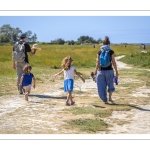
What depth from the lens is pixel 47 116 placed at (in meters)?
7.31

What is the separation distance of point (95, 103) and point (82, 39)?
106221 mm

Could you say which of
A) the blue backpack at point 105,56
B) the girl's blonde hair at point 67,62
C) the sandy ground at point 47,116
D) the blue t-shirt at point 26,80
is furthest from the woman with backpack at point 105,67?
the blue t-shirt at point 26,80

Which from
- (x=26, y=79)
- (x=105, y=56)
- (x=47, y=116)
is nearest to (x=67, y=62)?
(x=105, y=56)

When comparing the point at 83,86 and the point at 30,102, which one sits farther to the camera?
the point at 83,86

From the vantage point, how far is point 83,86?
12.5 m

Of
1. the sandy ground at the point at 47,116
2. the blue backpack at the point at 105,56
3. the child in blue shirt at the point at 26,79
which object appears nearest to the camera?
the sandy ground at the point at 47,116

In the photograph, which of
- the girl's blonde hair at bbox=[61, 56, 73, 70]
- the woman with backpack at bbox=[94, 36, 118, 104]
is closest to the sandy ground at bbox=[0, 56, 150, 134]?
the woman with backpack at bbox=[94, 36, 118, 104]

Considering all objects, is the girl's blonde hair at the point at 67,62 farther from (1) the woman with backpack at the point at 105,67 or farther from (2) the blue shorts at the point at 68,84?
(1) the woman with backpack at the point at 105,67

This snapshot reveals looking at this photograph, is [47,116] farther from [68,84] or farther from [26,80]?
[26,80]

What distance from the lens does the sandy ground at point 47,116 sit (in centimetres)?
627

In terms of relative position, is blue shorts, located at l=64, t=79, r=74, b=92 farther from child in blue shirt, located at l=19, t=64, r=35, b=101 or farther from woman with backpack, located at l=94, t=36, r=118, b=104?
child in blue shirt, located at l=19, t=64, r=35, b=101

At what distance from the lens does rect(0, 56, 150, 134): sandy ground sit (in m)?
6.27
